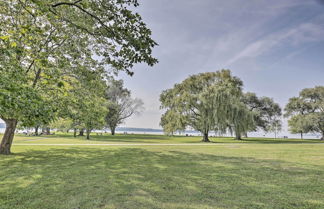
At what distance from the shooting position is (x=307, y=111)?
39562 millimetres

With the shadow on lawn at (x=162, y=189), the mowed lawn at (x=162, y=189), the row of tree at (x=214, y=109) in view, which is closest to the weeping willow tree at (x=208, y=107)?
the row of tree at (x=214, y=109)

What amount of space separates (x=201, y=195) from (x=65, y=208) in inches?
103

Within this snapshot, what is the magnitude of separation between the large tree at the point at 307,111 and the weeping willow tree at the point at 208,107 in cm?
2051

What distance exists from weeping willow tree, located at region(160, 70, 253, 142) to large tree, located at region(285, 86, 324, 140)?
20.5m

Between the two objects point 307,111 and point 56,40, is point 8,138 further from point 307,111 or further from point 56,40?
point 307,111

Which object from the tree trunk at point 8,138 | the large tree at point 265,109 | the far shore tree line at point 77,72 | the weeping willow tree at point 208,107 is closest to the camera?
the far shore tree line at point 77,72

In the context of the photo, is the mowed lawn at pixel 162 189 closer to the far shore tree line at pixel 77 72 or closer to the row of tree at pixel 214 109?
the far shore tree line at pixel 77 72

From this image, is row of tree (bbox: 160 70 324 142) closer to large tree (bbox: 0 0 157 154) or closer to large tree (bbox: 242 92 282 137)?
large tree (bbox: 242 92 282 137)

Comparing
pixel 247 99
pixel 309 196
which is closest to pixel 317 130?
pixel 247 99

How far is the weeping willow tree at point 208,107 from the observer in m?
22.6

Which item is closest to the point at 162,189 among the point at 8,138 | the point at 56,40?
the point at 56,40

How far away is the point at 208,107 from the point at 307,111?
31.6m

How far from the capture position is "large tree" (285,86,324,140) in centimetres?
3509

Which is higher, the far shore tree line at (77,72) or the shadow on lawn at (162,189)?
the far shore tree line at (77,72)
